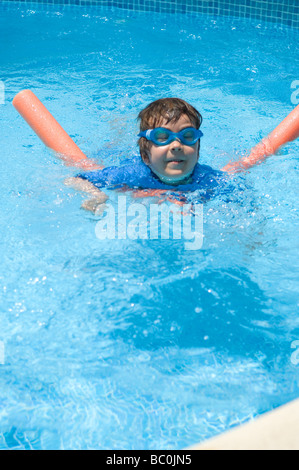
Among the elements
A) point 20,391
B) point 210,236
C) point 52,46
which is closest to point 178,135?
point 210,236

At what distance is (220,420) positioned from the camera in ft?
7.26

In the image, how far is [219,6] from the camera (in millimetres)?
7633

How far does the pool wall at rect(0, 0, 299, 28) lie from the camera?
24.1ft

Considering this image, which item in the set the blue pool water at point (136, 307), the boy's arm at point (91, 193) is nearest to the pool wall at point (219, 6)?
the blue pool water at point (136, 307)

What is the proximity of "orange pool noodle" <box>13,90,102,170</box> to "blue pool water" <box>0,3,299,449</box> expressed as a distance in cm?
25

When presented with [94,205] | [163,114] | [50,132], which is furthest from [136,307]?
[50,132]

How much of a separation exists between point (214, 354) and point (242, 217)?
1178mm

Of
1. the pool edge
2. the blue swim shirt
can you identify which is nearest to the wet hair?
the blue swim shirt

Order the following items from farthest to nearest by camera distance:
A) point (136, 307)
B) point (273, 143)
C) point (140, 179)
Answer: point (273, 143)
point (140, 179)
point (136, 307)

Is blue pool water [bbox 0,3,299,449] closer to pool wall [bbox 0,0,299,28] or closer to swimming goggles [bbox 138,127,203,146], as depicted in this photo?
swimming goggles [bbox 138,127,203,146]

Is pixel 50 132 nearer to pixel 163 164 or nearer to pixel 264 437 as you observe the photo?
pixel 163 164

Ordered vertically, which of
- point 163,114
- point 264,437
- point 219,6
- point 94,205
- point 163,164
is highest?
point 219,6

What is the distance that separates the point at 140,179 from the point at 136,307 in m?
1.04

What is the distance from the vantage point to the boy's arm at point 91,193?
3281mm
